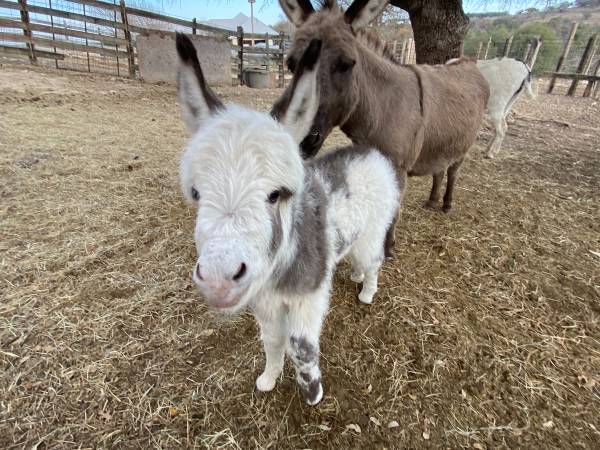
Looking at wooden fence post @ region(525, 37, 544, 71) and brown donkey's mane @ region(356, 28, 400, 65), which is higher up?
wooden fence post @ region(525, 37, 544, 71)

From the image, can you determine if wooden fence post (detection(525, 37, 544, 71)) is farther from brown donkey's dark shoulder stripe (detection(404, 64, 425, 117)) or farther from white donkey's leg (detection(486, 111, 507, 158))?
brown donkey's dark shoulder stripe (detection(404, 64, 425, 117))

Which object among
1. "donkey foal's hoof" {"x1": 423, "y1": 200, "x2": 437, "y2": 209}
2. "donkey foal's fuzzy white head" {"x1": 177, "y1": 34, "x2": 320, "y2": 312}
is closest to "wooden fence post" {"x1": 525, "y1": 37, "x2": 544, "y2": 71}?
"donkey foal's hoof" {"x1": 423, "y1": 200, "x2": 437, "y2": 209}

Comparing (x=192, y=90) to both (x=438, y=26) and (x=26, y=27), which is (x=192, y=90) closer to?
(x=438, y=26)

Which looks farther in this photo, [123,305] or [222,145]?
[123,305]

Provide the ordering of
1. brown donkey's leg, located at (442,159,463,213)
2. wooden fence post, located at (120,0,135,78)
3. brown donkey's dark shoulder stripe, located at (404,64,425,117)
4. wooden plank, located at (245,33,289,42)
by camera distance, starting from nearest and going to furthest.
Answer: brown donkey's dark shoulder stripe, located at (404,64,425,117), brown donkey's leg, located at (442,159,463,213), wooden fence post, located at (120,0,135,78), wooden plank, located at (245,33,289,42)

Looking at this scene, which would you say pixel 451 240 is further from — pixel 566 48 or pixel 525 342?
pixel 566 48

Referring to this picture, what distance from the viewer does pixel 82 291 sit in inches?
115

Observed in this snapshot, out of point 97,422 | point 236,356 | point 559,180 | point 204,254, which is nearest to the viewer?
point 204,254

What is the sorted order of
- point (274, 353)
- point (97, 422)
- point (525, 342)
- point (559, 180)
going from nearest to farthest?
point (97, 422) < point (274, 353) < point (525, 342) < point (559, 180)

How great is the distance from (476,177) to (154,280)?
545cm

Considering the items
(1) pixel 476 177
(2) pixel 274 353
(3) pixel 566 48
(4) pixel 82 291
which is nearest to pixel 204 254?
(2) pixel 274 353

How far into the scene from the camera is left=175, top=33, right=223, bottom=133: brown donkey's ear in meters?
1.47

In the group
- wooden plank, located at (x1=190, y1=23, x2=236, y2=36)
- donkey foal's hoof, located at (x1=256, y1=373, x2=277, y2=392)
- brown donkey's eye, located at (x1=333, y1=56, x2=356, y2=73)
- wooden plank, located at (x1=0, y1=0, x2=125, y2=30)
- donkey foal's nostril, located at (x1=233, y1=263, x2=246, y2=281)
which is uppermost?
wooden plank, located at (x1=190, y1=23, x2=236, y2=36)

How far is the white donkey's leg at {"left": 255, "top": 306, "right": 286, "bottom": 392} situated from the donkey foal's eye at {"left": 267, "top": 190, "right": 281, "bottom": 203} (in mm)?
743
